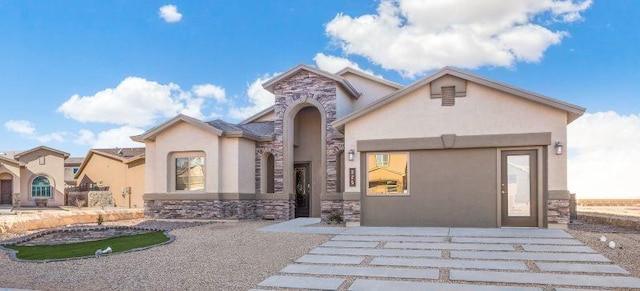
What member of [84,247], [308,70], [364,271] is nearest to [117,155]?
[308,70]

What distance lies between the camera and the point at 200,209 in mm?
18406

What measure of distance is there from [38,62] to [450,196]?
1518 centimetres

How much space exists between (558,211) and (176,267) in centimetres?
963

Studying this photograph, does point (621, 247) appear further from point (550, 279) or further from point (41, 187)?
point (41, 187)

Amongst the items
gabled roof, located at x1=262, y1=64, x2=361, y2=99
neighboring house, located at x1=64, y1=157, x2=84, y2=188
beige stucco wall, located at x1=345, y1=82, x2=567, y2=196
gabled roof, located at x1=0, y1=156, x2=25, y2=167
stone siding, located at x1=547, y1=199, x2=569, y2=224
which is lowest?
stone siding, located at x1=547, y1=199, x2=569, y2=224

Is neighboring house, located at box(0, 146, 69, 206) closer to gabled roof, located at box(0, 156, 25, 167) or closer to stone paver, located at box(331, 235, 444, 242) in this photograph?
gabled roof, located at box(0, 156, 25, 167)

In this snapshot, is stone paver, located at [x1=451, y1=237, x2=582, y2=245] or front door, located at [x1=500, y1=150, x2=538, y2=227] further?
front door, located at [x1=500, y1=150, x2=538, y2=227]

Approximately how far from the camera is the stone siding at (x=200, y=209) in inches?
717

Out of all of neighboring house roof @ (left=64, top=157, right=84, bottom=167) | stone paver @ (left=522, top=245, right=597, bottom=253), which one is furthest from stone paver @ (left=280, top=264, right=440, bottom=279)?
neighboring house roof @ (left=64, top=157, right=84, bottom=167)

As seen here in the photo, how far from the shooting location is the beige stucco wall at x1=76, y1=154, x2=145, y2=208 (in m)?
29.4

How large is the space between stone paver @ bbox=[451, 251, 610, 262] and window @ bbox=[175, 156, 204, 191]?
11.3 m

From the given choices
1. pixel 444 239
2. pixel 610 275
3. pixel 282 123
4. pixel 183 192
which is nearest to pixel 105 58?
pixel 183 192

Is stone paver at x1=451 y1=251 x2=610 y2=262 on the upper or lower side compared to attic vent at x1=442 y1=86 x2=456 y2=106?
lower

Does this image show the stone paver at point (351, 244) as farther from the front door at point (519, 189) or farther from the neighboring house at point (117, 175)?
the neighboring house at point (117, 175)
